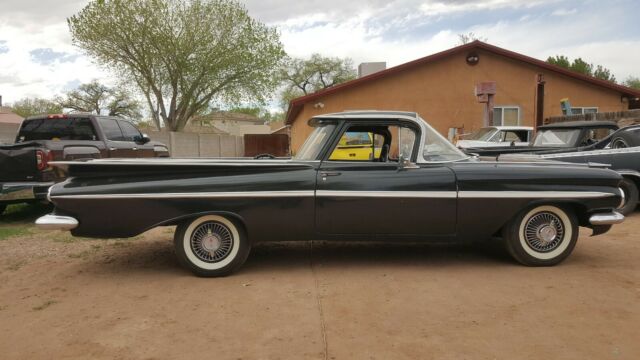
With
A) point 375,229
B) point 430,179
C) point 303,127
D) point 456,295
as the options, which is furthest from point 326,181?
point 303,127

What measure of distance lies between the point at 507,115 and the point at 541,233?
16182mm

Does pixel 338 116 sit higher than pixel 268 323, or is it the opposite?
pixel 338 116

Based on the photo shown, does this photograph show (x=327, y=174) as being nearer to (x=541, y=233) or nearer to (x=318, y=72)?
(x=541, y=233)

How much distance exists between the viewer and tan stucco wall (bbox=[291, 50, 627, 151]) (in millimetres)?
19969

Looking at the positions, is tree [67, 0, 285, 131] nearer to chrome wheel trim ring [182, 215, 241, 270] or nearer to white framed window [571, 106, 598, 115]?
white framed window [571, 106, 598, 115]

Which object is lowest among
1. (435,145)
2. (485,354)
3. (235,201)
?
(485,354)

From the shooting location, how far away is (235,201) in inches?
189

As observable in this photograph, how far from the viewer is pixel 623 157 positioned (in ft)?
27.1

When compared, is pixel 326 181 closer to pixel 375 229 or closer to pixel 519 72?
pixel 375 229

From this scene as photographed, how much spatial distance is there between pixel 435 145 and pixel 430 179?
0.50 meters

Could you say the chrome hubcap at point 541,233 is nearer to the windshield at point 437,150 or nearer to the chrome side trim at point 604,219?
the chrome side trim at point 604,219

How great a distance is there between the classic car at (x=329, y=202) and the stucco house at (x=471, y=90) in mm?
15057

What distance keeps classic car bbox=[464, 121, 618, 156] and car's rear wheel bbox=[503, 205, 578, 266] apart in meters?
3.87

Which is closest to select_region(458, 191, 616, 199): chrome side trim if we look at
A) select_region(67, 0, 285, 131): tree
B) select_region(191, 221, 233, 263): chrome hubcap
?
select_region(191, 221, 233, 263): chrome hubcap
